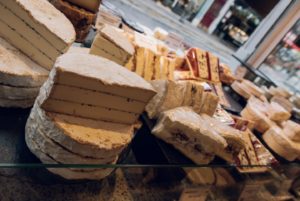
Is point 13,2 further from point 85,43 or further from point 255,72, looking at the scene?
point 255,72

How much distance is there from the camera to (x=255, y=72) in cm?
405

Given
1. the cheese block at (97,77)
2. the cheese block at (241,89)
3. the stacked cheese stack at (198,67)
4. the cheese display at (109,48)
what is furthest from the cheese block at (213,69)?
the cheese block at (97,77)

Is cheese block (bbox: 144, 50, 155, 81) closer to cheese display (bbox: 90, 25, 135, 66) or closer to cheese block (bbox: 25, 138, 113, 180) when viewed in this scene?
cheese display (bbox: 90, 25, 135, 66)

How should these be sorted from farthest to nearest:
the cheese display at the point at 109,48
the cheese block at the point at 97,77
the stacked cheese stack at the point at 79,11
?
1. the stacked cheese stack at the point at 79,11
2. the cheese display at the point at 109,48
3. the cheese block at the point at 97,77

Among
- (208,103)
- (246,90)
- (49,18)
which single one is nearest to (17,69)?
(49,18)

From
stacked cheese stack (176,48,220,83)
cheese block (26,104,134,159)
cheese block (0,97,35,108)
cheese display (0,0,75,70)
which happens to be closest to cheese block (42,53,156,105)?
cheese block (26,104,134,159)

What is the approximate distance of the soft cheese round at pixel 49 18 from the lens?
1.29 meters

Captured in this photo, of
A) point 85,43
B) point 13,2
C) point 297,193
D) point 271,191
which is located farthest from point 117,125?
point 297,193

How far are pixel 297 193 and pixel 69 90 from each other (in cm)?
190

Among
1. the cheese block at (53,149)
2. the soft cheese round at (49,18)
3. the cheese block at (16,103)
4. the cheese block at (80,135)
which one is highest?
the soft cheese round at (49,18)

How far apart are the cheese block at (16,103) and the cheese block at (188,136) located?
645 millimetres

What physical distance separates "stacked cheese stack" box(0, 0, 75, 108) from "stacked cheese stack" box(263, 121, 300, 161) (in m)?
1.94

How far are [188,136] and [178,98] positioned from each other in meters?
0.28

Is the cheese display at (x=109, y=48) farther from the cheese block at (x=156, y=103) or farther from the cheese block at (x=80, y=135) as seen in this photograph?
the cheese block at (x=80, y=135)
